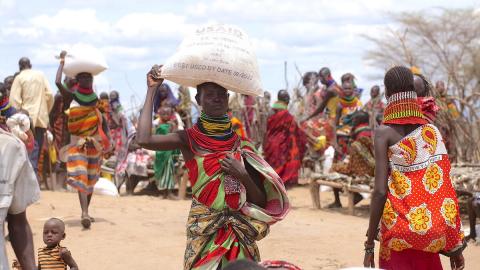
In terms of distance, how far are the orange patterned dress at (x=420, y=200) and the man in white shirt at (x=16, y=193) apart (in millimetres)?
1894

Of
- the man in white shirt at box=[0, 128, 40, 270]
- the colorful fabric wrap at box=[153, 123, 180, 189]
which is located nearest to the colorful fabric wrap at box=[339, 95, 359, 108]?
the colorful fabric wrap at box=[153, 123, 180, 189]

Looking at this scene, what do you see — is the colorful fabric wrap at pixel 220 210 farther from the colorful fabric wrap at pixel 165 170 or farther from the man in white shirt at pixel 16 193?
the colorful fabric wrap at pixel 165 170

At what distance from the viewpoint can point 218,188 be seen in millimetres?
3951

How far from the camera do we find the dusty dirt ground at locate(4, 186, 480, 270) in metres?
7.66

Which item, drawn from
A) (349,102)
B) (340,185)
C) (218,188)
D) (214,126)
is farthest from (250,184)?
(349,102)

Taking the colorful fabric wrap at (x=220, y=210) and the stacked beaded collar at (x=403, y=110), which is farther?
the stacked beaded collar at (x=403, y=110)

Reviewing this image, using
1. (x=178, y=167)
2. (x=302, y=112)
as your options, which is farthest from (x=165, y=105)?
(x=302, y=112)

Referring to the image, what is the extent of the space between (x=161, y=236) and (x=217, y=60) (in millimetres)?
5245

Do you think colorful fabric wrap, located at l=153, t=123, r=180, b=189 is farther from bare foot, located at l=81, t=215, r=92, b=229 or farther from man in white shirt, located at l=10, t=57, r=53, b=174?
bare foot, located at l=81, t=215, r=92, b=229

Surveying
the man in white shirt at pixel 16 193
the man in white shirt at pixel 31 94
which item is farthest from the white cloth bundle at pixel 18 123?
the man in white shirt at pixel 31 94

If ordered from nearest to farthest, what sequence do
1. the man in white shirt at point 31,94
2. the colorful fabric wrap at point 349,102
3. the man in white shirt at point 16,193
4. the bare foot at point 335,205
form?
the man in white shirt at point 16,193, the man in white shirt at point 31,94, the bare foot at point 335,205, the colorful fabric wrap at point 349,102

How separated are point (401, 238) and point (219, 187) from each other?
1.01 metres

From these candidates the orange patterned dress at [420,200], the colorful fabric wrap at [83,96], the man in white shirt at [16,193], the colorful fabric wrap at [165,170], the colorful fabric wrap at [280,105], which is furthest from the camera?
the colorful fabric wrap at [165,170]

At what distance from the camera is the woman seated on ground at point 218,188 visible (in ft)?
13.0
